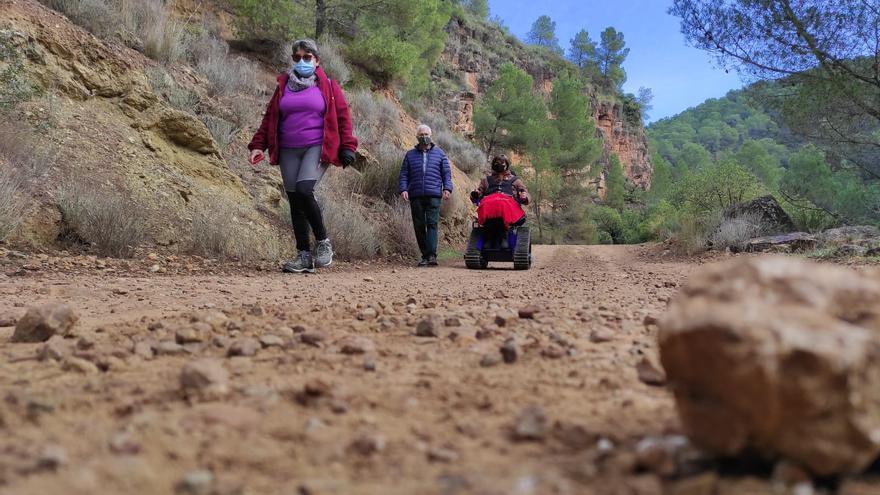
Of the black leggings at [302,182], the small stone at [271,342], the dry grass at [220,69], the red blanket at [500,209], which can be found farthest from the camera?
the dry grass at [220,69]

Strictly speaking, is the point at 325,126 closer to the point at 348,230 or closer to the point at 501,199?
the point at 348,230

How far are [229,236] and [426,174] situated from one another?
3.33 meters

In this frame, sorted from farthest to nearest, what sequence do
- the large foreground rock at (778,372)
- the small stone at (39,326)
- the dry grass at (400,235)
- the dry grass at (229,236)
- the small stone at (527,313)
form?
1. the dry grass at (400,235)
2. the dry grass at (229,236)
3. the small stone at (527,313)
4. the small stone at (39,326)
5. the large foreground rock at (778,372)

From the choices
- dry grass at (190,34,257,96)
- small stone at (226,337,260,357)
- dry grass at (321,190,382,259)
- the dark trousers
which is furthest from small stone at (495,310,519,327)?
dry grass at (190,34,257,96)

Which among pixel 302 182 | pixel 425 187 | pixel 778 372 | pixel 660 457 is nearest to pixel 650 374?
pixel 660 457

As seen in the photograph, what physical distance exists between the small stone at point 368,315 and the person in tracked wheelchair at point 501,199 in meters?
5.51

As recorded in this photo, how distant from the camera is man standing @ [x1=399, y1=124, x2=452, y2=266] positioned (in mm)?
8672

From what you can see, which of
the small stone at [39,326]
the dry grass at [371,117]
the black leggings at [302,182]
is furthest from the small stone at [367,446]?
the dry grass at [371,117]

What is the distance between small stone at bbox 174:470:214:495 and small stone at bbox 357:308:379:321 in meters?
1.89

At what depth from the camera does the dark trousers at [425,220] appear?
8656mm

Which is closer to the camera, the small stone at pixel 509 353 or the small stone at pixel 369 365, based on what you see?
the small stone at pixel 369 365

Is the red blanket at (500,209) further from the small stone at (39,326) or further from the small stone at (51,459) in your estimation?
the small stone at (51,459)

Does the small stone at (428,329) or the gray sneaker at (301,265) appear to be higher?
the gray sneaker at (301,265)

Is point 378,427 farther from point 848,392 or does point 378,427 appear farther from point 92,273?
point 92,273
